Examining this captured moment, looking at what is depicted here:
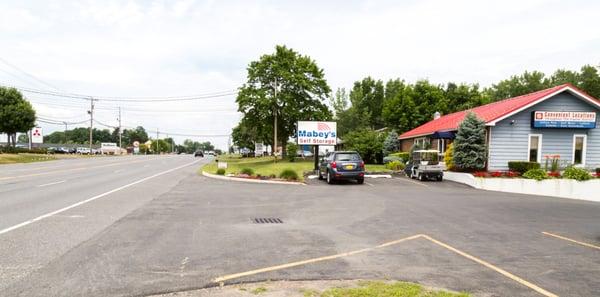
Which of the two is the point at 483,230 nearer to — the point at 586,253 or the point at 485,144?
the point at 586,253

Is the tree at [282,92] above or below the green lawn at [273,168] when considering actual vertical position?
above

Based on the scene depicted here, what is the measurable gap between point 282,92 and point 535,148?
A: 2808 cm

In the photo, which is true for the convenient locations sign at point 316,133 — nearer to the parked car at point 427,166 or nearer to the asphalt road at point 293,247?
the parked car at point 427,166

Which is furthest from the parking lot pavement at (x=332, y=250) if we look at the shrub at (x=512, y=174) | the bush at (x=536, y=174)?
the shrub at (x=512, y=174)

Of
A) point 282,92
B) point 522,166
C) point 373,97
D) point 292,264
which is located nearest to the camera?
point 292,264

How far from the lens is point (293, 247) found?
6.98 metres

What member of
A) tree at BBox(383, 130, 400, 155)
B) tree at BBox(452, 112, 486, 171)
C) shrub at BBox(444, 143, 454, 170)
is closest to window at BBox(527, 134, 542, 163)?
tree at BBox(452, 112, 486, 171)

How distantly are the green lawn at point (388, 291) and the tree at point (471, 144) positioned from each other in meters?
18.9

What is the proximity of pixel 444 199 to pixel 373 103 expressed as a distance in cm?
6379

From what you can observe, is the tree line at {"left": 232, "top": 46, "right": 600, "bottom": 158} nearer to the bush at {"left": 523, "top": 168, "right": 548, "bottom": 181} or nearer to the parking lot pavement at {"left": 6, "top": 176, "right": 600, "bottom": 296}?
the bush at {"left": 523, "top": 168, "right": 548, "bottom": 181}

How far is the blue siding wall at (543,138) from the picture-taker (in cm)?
2320

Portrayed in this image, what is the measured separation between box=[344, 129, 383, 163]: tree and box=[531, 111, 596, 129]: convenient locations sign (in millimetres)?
16056

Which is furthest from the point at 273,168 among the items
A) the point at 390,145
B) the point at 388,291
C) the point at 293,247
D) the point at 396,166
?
the point at 388,291

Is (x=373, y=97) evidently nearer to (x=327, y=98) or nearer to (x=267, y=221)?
(x=327, y=98)
